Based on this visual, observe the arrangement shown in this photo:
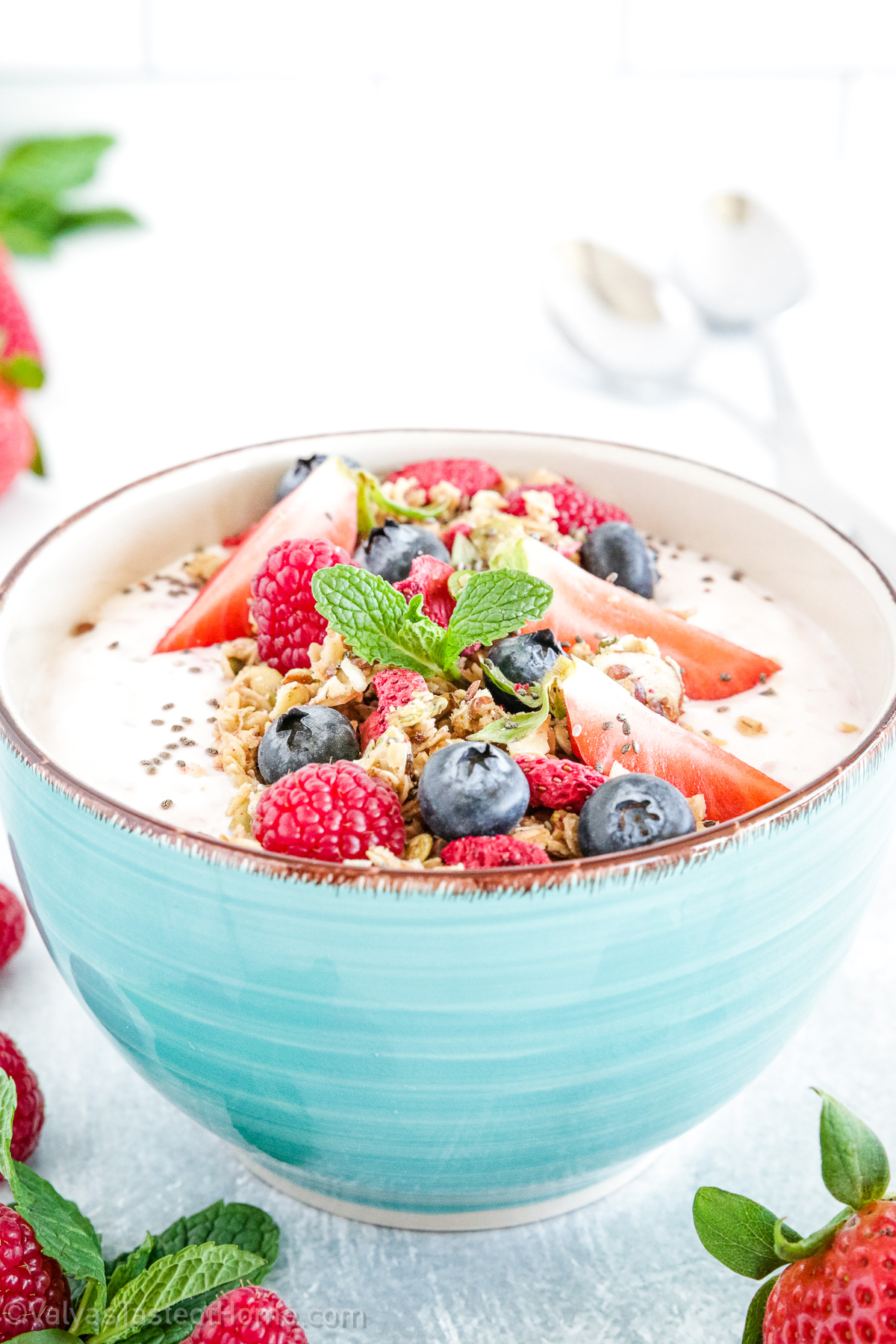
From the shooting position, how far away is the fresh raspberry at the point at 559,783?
2.92 ft

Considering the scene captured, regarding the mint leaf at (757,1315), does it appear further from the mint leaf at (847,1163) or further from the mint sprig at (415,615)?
the mint sprig at (415,615)

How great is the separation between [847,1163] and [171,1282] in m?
0.43

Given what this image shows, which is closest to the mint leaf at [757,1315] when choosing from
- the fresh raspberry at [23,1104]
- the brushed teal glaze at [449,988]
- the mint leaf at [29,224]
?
the brushed teal glaze at [449,988]

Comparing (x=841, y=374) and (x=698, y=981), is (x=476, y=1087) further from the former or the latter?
(x=841, y=374)

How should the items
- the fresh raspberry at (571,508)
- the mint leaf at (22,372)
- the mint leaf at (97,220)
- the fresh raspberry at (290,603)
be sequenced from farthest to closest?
the mint leaf at (97,220)
the mint leaf at (22,372)
the fresh raspberry at (571,508)
the fresh raspberry at (290,603)

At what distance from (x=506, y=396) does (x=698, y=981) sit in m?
1.72

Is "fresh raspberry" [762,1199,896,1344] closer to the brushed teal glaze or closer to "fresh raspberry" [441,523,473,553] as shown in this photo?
the brushed teal glaze

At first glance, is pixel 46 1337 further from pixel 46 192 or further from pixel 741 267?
pixel 46 192

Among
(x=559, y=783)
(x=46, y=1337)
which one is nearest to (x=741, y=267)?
(x=559, y=783)

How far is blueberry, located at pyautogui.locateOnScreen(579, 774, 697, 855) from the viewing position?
0.82 metres

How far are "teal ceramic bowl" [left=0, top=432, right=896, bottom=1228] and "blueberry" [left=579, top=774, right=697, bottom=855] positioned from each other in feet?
0.23

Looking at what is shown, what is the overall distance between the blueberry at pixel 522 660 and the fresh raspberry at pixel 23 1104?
0.46m

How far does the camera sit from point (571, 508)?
4.27 ft

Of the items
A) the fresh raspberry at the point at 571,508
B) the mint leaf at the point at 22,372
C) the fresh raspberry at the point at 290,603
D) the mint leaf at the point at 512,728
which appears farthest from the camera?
the mint leaf at the point at 22,372
